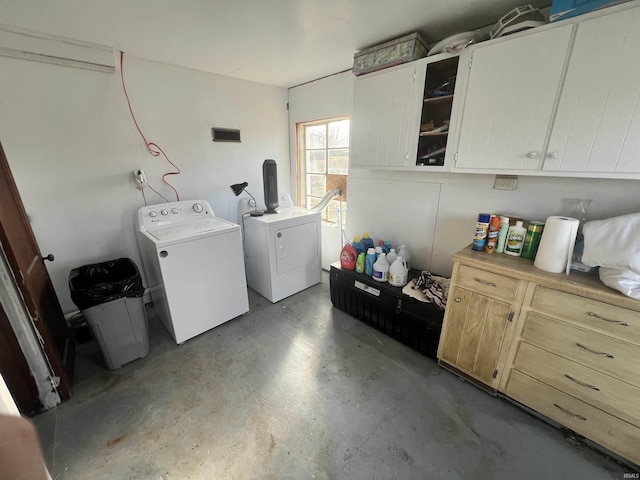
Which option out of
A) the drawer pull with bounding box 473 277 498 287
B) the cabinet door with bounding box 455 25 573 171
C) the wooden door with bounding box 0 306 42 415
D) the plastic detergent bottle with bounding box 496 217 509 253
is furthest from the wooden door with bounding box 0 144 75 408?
the plastic detergent bottle with bounding box 496 217 509 253

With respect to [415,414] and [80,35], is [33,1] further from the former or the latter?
[415,414]

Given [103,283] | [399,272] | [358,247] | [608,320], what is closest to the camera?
[608,320]

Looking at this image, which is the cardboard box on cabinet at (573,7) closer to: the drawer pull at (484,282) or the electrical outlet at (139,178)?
the drawer pull at (484,282)

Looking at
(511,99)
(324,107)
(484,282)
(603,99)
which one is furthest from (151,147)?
(603,99)

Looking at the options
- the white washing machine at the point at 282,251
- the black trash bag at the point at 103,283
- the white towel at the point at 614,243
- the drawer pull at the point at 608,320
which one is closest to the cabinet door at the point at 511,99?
the white towel at the point at 614,243

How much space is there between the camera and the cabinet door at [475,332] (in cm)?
149

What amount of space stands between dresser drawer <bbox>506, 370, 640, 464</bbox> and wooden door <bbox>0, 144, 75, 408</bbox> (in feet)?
8.96

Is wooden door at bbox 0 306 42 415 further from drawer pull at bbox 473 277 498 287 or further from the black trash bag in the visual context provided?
drawer pull at bbox 473 277 498 287

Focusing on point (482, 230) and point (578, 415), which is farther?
point (482, 230)

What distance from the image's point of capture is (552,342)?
4.37ft

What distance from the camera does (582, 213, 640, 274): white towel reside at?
1135 mm

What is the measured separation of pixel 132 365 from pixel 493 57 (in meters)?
3.10

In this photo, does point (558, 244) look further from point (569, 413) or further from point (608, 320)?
point (569, 413)

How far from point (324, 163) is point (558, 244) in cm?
231
